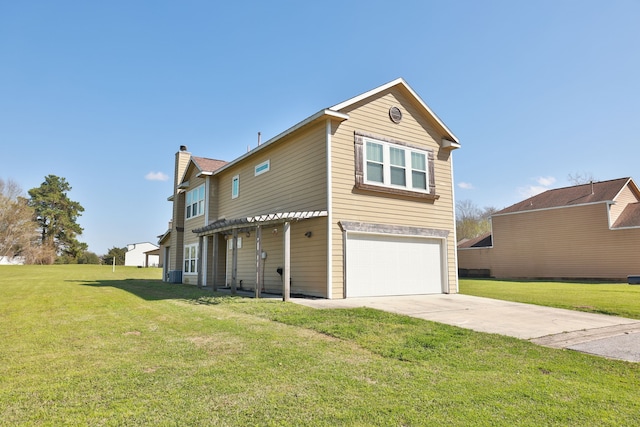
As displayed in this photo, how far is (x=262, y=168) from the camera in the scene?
1507cm

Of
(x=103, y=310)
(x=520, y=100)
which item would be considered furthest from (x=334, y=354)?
(x=520, y=100)

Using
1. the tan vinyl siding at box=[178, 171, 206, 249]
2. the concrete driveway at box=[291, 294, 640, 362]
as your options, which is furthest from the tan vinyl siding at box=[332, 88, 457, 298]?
the tan vinyl siding at box=[178, 171, 206, 249]

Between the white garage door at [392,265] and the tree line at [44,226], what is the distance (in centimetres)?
4575

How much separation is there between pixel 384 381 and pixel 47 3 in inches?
569

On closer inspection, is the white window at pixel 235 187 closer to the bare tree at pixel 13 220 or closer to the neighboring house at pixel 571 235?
the neighboring house at pixel 571 235

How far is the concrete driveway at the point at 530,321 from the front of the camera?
6016 millimetres

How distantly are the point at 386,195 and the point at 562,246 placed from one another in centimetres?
1852

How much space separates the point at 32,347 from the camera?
17.6ft

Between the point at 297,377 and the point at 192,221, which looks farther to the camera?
the point at 192,221

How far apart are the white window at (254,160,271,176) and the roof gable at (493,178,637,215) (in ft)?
67.2

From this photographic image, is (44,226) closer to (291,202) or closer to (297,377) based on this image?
(291,202)

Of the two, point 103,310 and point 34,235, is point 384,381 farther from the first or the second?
point 34,235

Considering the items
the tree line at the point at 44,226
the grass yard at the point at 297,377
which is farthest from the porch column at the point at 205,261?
the tree line at the point at 44,226

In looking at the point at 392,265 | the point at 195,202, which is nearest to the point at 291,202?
the point at 392,265
